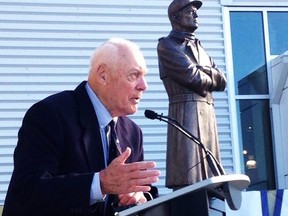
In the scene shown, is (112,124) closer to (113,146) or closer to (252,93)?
(113,146)

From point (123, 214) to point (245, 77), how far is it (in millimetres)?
7789

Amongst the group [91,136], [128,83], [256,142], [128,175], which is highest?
[128,83]

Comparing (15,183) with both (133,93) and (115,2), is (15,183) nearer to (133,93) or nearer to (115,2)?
(133,93)

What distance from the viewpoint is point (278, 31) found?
32.3 feet

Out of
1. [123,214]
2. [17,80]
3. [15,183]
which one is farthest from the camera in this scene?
[17,80]

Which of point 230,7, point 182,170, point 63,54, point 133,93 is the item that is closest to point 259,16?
point 230,7

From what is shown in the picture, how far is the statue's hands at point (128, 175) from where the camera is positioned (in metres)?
2.12

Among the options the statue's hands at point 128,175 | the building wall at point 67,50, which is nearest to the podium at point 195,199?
the statue's hands at point 128,175

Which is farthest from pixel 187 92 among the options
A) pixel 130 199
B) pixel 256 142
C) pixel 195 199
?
pixel 256 142

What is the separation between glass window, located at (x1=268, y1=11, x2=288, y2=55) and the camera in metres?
9.77

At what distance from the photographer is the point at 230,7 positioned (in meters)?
9.63

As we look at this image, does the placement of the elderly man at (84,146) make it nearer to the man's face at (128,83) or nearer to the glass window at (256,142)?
the man's face at (128,83)

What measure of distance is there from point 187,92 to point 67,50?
10.9 feet

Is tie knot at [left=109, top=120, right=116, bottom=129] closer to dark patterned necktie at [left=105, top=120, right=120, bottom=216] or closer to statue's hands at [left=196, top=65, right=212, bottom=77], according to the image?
dark patterned necktie at [left=105, top=120, right=120, bottom=216]
